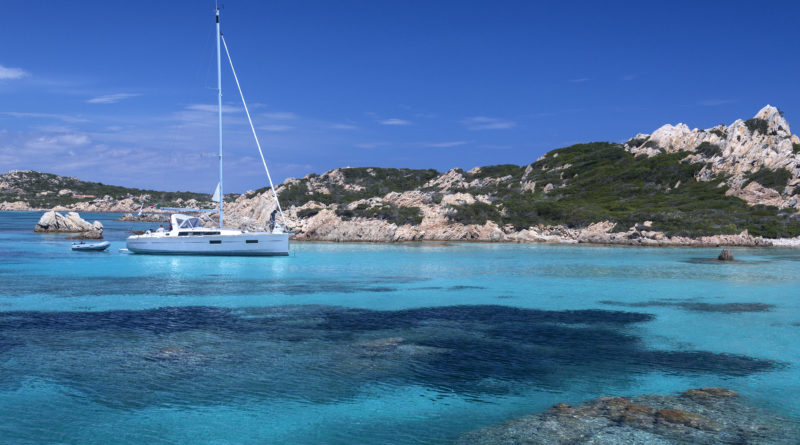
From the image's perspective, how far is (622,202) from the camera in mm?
84375

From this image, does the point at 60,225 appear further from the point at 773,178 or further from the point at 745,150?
the point at 745,150

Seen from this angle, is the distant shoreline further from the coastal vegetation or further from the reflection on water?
the reflection on water

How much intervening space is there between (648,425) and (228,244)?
132 feet

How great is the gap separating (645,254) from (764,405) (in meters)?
42.3

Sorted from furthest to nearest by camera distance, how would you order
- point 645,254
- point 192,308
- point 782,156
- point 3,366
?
point 782,156, point 645,254, point 192,308, point 3,366

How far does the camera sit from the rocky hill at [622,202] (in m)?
67.6

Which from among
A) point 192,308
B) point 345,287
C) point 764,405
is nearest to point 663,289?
point 345,287

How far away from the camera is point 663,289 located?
101ft

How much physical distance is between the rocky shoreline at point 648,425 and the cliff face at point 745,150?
7136 cm

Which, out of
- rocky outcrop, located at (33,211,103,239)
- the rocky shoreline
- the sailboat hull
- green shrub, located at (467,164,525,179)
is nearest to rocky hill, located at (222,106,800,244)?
green shrub, located at (467,164,525,179)

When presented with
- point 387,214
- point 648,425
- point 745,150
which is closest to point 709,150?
point 745,150

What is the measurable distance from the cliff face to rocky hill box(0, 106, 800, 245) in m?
0.18

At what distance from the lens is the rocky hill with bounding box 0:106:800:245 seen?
2662 inches

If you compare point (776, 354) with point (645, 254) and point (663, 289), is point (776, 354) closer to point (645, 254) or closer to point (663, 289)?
point (663, 289)
